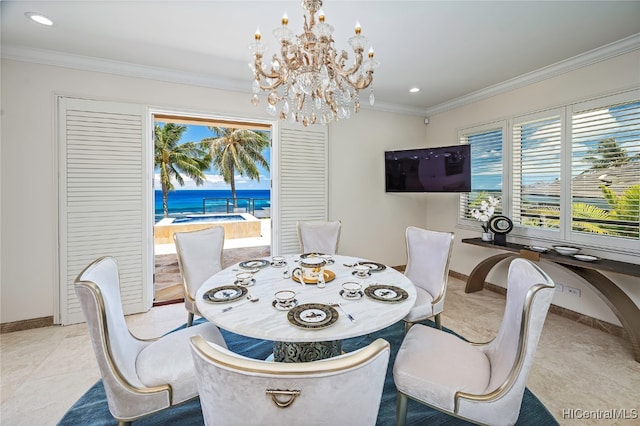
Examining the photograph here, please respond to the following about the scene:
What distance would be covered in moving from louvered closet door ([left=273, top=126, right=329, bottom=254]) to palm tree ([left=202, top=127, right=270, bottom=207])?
23.9ft

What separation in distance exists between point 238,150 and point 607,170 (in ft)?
33.9

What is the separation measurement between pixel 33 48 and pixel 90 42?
Answer: 1.97ft

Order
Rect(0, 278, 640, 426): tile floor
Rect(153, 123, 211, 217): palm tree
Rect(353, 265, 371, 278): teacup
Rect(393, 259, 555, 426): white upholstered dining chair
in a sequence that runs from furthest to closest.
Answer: Rect(153, 123, 211, 217): palm tree < Rect(353, 265, 371, 278): teacup < Rect(0, 278, 640, 426): tile floor < Rect(393, 259, 555, 426): white upholstered dining chair

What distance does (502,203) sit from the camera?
3686 millimetres

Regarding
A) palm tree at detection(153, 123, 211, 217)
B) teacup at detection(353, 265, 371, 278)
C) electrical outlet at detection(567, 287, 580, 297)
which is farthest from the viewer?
palm tree at detection(153, 123, 211, 217)

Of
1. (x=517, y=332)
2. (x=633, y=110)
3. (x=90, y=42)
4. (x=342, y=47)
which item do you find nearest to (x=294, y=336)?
(x=517, y=332)

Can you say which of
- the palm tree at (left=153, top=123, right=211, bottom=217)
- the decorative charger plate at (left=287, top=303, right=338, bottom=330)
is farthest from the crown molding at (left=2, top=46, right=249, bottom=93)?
the palm tree at (left=153, top=123, right=211, bottom=217)

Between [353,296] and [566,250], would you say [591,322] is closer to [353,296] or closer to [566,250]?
[566,250]

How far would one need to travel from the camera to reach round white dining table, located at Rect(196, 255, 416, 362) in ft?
4.22

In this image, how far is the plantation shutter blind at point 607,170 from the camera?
2.57 m

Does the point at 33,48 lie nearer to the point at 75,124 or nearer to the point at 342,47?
the point at 75,124

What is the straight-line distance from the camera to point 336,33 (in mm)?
2451

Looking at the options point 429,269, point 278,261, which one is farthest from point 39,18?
point 429,269

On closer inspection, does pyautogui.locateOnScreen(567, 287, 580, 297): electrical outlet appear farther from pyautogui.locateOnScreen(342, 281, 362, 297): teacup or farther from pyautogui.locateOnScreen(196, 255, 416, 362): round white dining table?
pyautogui.locateOnScreen(342, 281, 362, 297): teacup
